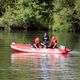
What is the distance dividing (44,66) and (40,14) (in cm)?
4751

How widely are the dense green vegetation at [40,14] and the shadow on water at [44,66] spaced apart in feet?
117

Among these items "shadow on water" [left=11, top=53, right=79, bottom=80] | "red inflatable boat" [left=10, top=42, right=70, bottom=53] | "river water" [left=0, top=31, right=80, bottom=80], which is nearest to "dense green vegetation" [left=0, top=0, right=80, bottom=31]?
"red inflatable boat" [left=10, top=42, right=70, bottom=53]

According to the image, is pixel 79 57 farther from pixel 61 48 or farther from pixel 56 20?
pixel 56 20

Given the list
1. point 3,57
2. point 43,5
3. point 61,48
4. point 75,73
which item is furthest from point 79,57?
point 43,5

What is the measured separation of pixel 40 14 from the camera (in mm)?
75250

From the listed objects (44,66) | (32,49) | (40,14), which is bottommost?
(40,14)

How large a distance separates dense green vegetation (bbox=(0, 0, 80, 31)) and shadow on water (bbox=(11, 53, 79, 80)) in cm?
3552

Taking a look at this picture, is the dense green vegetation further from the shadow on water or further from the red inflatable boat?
the shadow on water

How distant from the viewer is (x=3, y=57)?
3231cm

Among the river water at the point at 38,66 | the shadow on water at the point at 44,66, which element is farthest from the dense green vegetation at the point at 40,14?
the shadow on water at the point at 44,66

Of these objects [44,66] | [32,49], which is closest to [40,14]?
[32,49]

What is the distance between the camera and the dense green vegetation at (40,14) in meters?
70.7

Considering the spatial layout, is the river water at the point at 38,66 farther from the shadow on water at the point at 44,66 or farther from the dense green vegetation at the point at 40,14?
the dense green vegetation at the point at 40,14

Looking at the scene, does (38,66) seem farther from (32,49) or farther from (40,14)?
(40,14)
